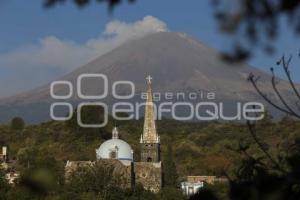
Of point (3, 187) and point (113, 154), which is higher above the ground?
point (113, 154)

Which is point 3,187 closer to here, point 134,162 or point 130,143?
point 134,162

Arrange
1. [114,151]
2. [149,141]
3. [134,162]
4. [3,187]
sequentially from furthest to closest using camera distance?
[149,141], [134,162], [114,151], [3,187]

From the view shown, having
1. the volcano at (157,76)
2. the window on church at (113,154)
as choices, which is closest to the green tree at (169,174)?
the window on church at (113,154)

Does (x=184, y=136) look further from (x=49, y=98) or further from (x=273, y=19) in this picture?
(x=49, y=98)

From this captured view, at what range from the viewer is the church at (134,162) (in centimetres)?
5238

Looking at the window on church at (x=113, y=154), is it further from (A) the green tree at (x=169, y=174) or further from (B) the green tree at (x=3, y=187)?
(B) the green tree at (x=3, y=187)

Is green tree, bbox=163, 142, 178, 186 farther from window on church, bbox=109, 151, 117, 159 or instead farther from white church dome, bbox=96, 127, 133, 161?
window on church, bbox=109, 151, 117, 159

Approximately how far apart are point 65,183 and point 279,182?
40970mm

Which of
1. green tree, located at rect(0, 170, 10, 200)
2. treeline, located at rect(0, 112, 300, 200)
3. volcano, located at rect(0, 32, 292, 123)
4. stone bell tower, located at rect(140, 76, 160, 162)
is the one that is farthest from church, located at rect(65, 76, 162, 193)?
volcano, located at rect(0, 32, 292, 123)

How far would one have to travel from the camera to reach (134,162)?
5675cm

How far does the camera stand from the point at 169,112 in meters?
118

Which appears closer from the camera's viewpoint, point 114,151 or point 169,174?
point 114,151

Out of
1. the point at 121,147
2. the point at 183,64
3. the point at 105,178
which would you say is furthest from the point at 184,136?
the point at 183,64

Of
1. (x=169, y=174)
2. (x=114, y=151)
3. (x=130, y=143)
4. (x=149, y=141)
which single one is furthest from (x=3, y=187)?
(x=130, y=143)
